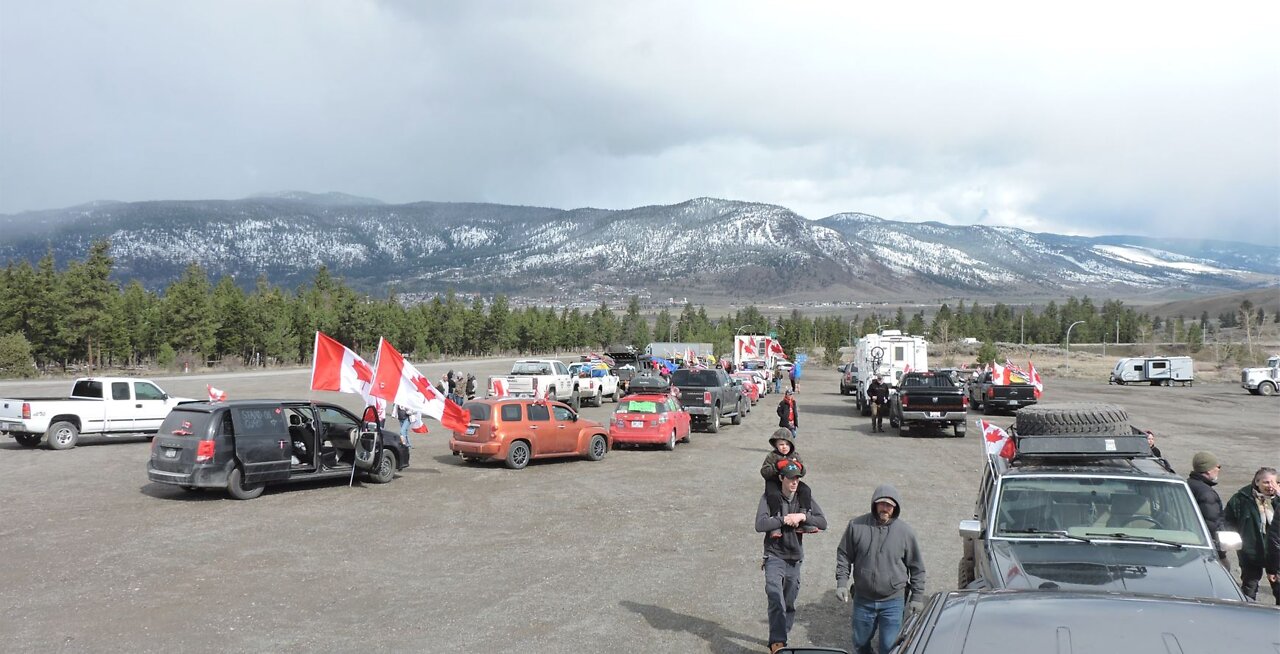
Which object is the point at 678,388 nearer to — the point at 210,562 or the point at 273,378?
the point at 210,562

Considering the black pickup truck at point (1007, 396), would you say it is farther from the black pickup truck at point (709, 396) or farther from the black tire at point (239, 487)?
the black tire at point (239, 487)

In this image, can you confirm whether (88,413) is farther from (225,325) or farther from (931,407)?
(225,325)

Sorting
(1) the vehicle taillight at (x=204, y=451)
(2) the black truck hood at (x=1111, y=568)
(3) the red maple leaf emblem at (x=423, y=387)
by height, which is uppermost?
(3) the red maple leaf emblem at (x=423, y=387)

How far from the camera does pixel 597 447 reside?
2162cm

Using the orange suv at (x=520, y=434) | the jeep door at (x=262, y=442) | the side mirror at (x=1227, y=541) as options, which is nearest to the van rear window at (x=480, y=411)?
the orange suv at (x=520, y=434)

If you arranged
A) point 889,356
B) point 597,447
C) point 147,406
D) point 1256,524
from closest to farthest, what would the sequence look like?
point 1256,524
point 597,447
point 147,406
point 889,356

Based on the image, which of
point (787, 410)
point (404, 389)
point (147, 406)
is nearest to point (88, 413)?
point (147, 406)

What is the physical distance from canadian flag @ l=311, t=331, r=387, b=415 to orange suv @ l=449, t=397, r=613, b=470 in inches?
94.6

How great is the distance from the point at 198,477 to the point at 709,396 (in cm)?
1676

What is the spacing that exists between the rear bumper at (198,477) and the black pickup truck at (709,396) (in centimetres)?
1571

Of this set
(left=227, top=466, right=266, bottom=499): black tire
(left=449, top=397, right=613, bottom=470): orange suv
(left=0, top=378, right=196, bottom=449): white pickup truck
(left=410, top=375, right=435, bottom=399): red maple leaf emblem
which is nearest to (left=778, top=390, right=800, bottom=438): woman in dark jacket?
(left=449, top=397, right=613, bottom=470): orange suv

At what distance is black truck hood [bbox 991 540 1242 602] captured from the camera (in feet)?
19.9

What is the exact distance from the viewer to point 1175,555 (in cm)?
668

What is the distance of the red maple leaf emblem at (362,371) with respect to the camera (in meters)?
17.8
